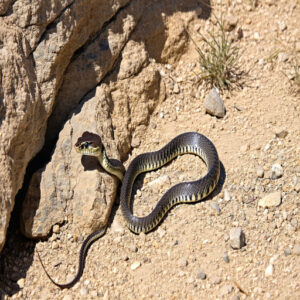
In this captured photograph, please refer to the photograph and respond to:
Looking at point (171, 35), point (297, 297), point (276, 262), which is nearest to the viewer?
point (297, 297)

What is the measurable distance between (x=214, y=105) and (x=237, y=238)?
289 centimetres

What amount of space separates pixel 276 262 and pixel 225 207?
1.23 m

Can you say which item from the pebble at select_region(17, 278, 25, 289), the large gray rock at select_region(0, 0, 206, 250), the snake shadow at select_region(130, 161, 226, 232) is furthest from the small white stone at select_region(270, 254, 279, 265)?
the pebble at select_region(17, 278, 25, 289)

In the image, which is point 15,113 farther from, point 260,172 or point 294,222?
point 294,222

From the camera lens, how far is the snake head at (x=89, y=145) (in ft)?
26.1

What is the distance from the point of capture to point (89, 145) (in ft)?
26.1

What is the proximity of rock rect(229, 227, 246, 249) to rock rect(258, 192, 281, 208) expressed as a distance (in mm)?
704

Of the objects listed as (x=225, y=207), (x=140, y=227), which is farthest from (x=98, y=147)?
(x=225, y=207)

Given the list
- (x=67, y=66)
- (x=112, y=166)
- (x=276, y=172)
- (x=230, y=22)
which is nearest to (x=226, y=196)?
(x=276, y=172)

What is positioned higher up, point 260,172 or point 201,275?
point 260,172

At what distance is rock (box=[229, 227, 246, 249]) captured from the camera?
7582mm

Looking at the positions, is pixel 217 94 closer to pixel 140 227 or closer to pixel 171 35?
pixel 171 35

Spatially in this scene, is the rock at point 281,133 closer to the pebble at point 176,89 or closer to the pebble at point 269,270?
the pebble at point 176,89

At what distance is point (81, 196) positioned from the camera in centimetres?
809
